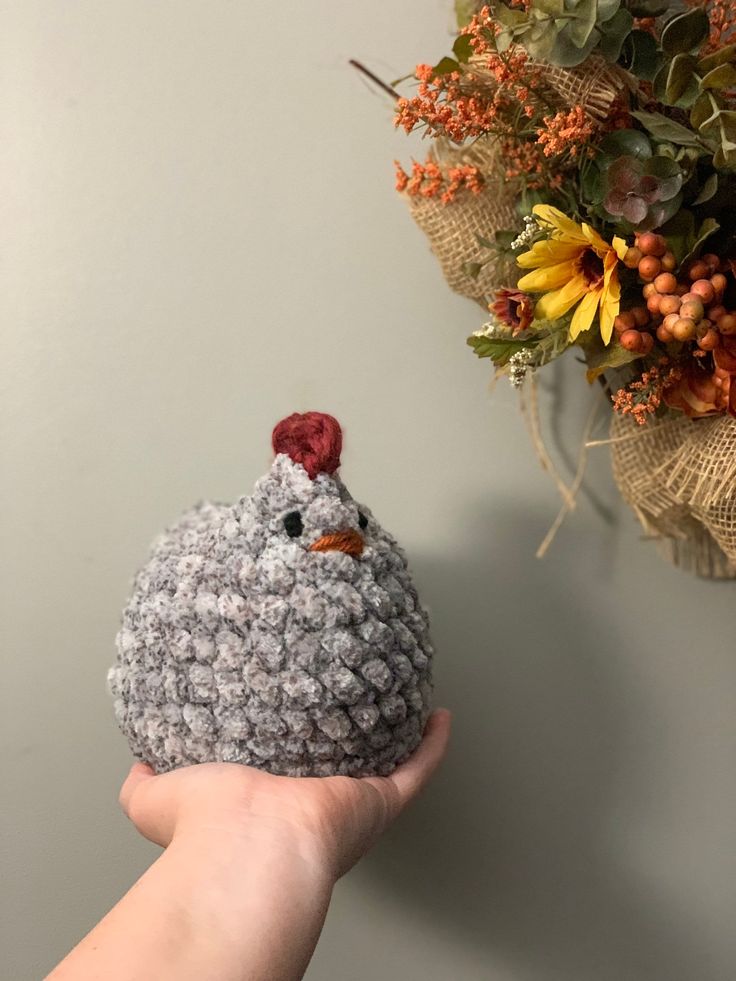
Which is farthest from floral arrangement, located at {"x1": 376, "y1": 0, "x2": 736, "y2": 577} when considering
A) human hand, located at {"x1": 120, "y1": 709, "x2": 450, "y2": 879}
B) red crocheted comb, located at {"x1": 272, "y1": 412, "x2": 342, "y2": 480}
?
human hand, located at {"x1": 120, "y1": 709, "x2": 450, "y2": 879}

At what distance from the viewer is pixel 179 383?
2.76 ft

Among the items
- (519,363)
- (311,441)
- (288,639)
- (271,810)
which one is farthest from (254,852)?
(519,363)

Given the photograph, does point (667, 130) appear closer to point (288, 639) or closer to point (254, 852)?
point (288, 639)

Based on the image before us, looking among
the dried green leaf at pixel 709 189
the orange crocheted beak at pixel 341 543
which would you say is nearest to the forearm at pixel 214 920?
the orange crocheted beak at pixel 341 543

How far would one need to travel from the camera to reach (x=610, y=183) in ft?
2.05

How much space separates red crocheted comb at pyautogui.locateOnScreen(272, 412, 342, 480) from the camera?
0.59 metres

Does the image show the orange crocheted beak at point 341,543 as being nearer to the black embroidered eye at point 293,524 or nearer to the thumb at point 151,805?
the black embroidered eye at point 293,524

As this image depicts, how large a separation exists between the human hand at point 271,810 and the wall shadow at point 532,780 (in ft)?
0.82

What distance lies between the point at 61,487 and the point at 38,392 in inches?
3.7

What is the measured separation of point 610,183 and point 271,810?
498 mm

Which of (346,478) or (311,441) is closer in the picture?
(311,441)

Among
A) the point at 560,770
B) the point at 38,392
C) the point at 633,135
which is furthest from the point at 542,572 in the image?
the point at 38,392

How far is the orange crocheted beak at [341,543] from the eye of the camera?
59cm

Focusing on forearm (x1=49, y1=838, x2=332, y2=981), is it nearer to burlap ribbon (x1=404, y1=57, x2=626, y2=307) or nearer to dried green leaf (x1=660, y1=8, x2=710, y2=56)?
burlap ribbon (x1=404, y1=57, x2=626, y2=307)
